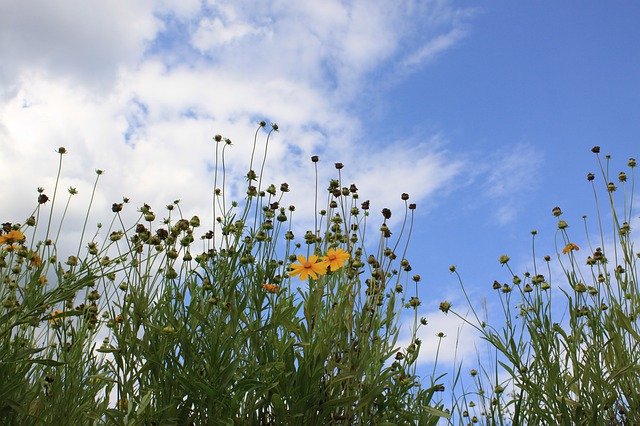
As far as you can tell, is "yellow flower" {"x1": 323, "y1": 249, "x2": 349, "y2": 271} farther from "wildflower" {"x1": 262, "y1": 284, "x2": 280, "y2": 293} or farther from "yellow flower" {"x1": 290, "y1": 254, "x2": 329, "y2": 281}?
"wildflower" {"x1": 262, "y1": 284, "x2": 280, "y2": 293}

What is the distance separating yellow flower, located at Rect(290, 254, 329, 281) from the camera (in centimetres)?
249

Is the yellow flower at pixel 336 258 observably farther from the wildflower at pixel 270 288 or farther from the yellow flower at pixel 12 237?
the yellow flower at pixel 12 237

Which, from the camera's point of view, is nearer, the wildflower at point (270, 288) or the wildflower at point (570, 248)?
the wildflower at point (270, 288)

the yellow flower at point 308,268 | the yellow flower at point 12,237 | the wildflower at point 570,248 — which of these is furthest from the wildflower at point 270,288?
the wildflower at point 570,248

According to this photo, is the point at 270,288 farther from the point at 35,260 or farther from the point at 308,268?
the point at 35,260

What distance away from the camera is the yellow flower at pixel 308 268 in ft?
8.18

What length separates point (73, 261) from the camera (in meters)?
3.07

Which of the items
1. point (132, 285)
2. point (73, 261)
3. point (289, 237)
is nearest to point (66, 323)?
point (73, 261)

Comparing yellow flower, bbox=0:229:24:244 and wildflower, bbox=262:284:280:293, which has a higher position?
yellow flower, bbox=0:229:24:244

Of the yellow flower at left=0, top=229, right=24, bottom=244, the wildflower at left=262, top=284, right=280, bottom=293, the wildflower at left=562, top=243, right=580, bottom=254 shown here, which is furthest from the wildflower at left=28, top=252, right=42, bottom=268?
the wildflower at left=562, top=243, right=580, bottom=254

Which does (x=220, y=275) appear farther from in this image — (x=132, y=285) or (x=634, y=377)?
(x=634, y=377)

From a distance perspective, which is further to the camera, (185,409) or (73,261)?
(73,261)

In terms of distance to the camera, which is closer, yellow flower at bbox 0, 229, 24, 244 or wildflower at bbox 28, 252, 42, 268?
yellow flower at bbox 0, 229, 24, 244

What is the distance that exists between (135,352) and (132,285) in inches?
11.0
